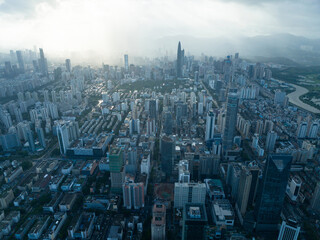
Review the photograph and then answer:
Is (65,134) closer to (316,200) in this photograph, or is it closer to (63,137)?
(63,137)

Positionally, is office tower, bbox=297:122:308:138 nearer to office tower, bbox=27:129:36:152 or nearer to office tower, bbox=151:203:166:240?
office tower, bbox=151:203:166:240

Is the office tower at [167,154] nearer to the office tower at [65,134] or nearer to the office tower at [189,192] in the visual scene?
the office tower at [189,192]

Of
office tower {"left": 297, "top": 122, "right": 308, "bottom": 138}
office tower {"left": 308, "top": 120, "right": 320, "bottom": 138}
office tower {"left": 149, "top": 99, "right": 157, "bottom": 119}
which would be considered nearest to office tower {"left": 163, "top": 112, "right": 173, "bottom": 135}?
office tower {"left": 149, "top": 99, "right": 157, "bottom": 119}

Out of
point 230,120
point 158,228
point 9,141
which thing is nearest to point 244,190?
point 158,228

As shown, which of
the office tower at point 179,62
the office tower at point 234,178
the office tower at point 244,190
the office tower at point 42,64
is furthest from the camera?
the office tower at point 42,64

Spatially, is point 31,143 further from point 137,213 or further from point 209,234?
point 209,234

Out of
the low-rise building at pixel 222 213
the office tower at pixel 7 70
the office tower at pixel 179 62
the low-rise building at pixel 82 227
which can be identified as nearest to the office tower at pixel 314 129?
the low-rise building at pixel 222 213
